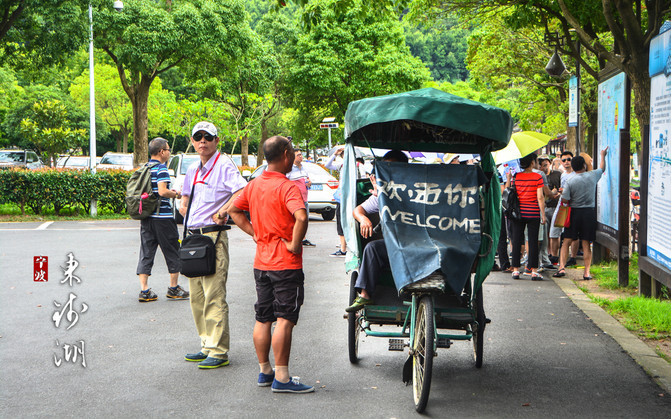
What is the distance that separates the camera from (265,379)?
545cm

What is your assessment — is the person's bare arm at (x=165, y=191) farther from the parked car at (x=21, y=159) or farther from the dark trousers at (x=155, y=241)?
the parked car at (x=21, y=159)

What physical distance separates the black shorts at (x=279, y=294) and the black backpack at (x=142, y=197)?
3.87 m

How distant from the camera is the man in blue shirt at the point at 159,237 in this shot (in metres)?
8.72

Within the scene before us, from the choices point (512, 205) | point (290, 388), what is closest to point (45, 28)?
point (512, 205)

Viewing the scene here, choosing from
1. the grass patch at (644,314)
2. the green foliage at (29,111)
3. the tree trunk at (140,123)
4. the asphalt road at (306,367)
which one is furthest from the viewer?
the green foliage at (29,111)

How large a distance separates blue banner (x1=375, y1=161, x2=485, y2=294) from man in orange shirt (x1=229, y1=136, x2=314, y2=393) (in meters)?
0.74

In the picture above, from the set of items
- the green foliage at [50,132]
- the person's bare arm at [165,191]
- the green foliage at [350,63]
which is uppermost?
the green foliage at [350,63]

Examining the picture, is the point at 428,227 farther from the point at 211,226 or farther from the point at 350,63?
the point at 350,63

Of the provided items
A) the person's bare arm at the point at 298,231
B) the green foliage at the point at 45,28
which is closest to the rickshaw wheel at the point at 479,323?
the person's bare arm at the point at 298,231

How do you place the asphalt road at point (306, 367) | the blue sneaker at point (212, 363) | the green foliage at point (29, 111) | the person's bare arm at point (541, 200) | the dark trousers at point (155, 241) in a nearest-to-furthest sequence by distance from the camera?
1. the asphalt road at point (306, 367)
2. the blue sneaker at point (212, 363)
3. the dark trousers at point (155, 241)
4. the person's bare arm at point (541, 200)
5. the green foliage at point (29, 111)

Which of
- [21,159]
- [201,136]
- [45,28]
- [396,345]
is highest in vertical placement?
[45,28]

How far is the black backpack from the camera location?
8.77 meters

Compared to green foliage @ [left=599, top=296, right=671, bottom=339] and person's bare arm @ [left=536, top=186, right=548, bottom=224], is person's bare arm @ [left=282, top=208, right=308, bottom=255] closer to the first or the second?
green foliage @ [left=599, top=296, right=671, bottom=339]

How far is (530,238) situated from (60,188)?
14.2 metres
